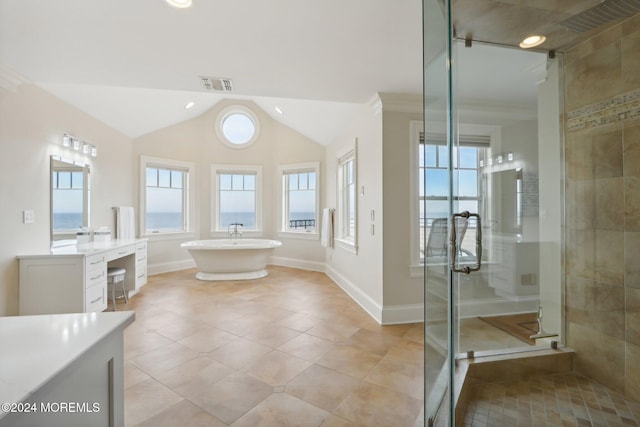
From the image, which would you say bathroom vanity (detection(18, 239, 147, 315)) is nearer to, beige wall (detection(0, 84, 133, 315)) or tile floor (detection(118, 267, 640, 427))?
beige wall (detection(0, 84, 133, 315))

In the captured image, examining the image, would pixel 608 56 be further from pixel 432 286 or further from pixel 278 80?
pixel 278 80

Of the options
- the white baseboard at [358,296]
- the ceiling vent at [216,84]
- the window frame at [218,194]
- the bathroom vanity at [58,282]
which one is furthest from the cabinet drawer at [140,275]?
the white baseboard at [358,296]

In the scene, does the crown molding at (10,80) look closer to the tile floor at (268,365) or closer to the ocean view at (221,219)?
the tile floor at (268,365)

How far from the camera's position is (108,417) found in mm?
893

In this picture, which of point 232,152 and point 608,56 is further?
point 232,152

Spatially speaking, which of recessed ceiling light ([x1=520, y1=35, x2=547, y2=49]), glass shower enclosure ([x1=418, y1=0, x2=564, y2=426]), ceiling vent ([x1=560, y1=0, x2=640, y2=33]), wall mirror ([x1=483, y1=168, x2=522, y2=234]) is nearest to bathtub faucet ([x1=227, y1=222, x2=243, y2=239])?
glass shower enclosure ([x1=418, y1=0, x2=564, y2=426])

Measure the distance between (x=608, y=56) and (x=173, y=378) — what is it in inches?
141

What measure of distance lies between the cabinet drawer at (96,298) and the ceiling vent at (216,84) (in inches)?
94.8

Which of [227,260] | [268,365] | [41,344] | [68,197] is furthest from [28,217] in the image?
[41,344]

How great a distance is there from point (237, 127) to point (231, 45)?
4.32 metres

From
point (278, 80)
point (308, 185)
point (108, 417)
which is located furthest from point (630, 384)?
point (308, 185)

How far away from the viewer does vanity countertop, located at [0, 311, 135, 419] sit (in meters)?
0.60

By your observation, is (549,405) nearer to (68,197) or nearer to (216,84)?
(216,84)

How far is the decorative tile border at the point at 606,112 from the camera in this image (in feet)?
5.59
